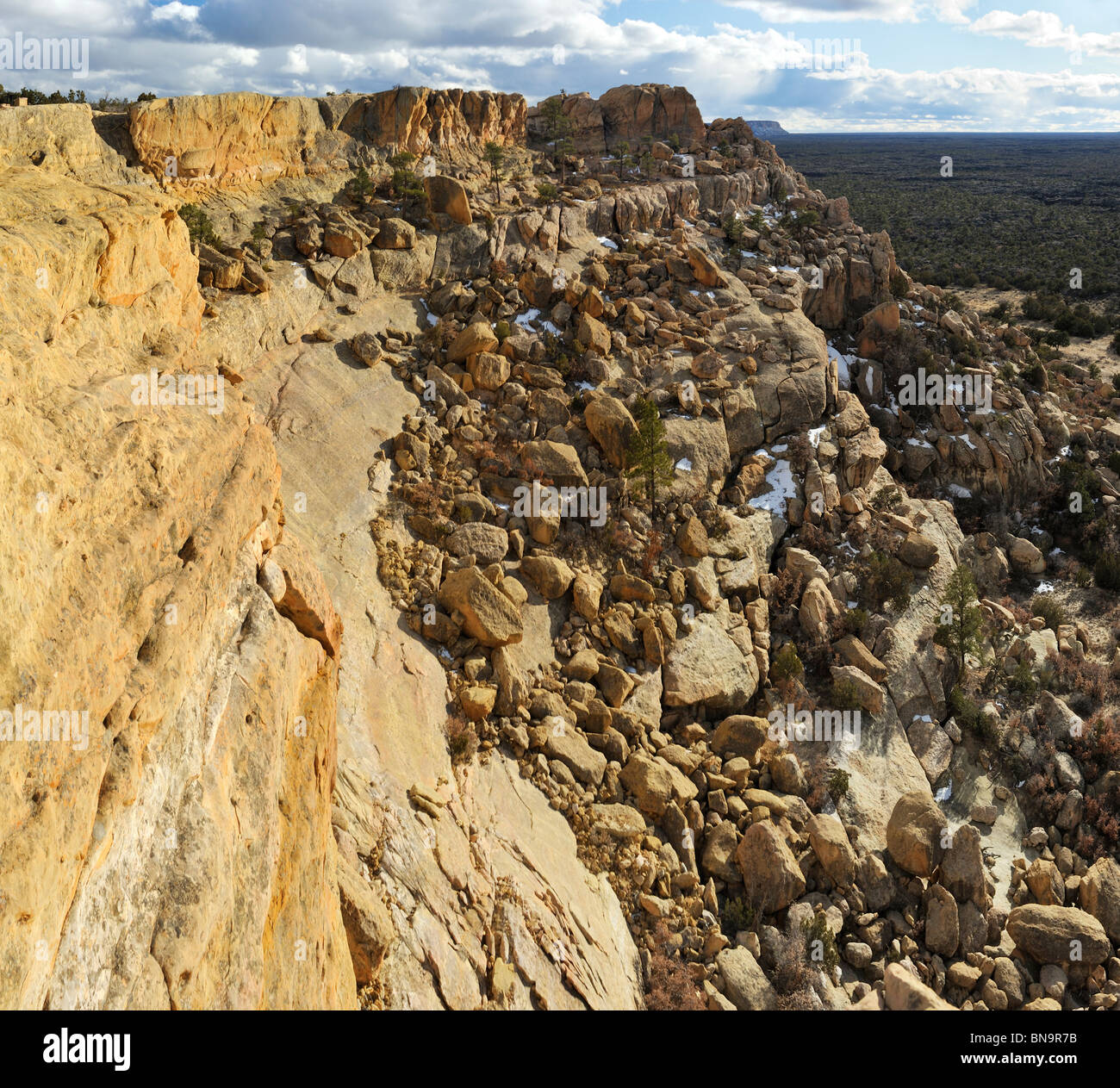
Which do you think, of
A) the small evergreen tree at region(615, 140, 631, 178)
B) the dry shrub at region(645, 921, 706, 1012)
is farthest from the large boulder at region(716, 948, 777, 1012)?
the small evergreen tree at region(615, 140, 631, 178)

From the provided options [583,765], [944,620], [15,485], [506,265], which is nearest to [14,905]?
[15,485]

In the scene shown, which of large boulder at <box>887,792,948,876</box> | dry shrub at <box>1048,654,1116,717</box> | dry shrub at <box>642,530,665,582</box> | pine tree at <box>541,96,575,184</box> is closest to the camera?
large boulder at <box>887,792,948,876</box>

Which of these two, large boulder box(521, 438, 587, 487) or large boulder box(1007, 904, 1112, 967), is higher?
large boulder box(521, 438, 587, 487)

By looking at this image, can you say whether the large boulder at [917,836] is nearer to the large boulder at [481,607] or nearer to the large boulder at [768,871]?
the large boulder at [768,871]

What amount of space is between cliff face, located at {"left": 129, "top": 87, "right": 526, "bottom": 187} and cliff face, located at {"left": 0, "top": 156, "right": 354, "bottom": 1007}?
13.1 meters

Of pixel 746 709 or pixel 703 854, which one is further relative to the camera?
pixel 746 709

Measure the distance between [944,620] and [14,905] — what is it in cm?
2476

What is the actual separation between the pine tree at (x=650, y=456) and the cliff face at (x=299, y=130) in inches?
603

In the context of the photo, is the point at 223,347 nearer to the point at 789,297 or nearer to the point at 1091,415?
the point at 789,297

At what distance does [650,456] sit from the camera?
2220cm

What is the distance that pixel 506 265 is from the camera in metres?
28.2

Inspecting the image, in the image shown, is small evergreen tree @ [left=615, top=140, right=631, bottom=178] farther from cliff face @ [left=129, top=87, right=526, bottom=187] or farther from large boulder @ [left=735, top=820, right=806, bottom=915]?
large boulder @ [left=735, top=820, right=806, bottom=915]

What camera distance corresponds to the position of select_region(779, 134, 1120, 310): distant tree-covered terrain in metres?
62.1

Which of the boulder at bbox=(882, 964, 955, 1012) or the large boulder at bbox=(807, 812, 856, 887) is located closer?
the boulder at bbox=(882, 964, 955, 1012)
